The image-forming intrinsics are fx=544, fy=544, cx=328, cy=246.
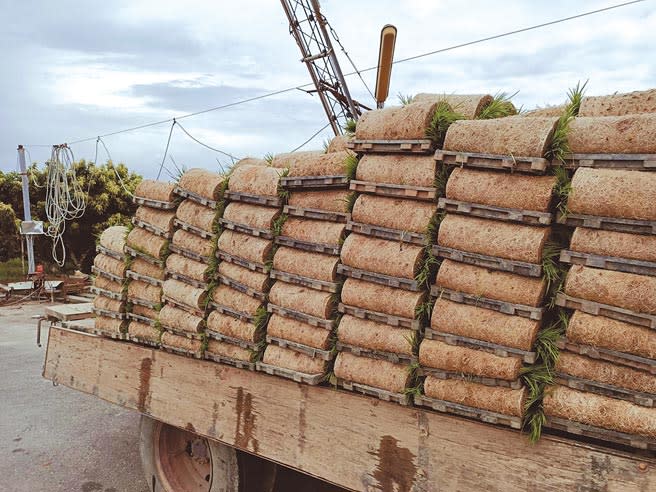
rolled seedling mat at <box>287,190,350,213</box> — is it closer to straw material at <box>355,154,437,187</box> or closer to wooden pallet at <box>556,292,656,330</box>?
straw material at <box>355,154,437,187</box>

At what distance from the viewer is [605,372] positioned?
2.55 metres

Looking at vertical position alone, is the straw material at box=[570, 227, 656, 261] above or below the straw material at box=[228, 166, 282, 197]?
below

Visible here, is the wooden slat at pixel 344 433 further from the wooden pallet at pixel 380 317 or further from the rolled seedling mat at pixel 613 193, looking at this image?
the rolled seedling mat at pixel 613 193

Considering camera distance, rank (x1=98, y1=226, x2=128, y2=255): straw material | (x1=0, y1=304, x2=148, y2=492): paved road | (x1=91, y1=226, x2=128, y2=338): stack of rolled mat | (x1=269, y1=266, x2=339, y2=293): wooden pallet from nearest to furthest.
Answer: (x1=269, y1=266, x2=339, y2=293): wooden pallet, (x1=91, y1=226, x2=128, y2=338): stack of rolled mat, (x1=98, y1=226, x2=128, y2=255): straw material, (x1=0, y1=304, x2=148, y2=492): paved road

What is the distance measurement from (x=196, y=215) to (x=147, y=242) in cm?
61

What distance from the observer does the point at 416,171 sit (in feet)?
10.3

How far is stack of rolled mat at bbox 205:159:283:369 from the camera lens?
12.4 ft

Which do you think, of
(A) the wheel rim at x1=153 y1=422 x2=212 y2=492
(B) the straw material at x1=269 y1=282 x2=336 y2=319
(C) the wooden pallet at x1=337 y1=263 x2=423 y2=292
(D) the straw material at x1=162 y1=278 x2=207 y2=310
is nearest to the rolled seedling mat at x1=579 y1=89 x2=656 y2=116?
(C) the wooden pallet at x1=337 y1=263 x2=423 y2=292

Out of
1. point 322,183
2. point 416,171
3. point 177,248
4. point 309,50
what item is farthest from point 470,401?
point 309,50

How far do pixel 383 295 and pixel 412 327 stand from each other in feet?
0.84

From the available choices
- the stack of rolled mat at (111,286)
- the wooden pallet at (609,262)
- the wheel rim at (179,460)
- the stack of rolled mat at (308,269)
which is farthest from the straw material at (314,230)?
the wheel rim at (179,460)

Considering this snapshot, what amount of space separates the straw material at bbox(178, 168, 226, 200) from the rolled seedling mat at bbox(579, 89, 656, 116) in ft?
8.14

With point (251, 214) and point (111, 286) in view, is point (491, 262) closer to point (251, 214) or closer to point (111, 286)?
point (251, 214)

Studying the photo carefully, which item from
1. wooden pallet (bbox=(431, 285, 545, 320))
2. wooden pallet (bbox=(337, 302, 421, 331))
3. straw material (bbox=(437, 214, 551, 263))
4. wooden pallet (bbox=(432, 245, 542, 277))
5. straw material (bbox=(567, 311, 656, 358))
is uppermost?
straw material (bbox=(437, 214, 551, 263))
